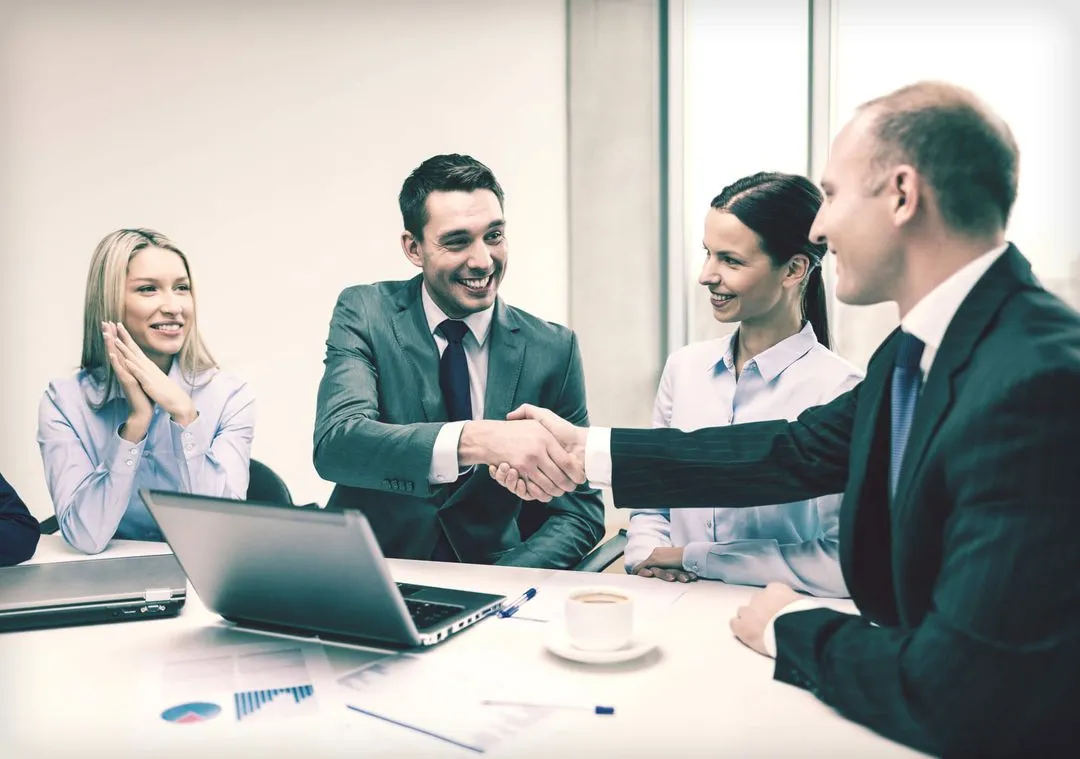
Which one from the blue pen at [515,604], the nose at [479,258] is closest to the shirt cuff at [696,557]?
the blue pen at [515,604]

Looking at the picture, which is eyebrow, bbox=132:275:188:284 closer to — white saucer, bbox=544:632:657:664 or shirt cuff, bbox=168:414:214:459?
shirt cuff, bbox=168:414:214:459

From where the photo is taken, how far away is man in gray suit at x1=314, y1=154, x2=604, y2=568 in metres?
2.12

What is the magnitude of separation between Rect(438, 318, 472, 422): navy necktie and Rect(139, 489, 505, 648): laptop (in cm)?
98

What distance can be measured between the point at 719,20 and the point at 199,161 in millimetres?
2077

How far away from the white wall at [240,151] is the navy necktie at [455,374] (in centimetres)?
99

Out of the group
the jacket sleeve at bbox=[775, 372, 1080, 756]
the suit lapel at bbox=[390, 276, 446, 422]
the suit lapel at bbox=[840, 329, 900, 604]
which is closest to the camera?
the jacket sleeve at bbox=[775, 372, 1080, 756]

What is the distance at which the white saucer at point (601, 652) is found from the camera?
1.09 m

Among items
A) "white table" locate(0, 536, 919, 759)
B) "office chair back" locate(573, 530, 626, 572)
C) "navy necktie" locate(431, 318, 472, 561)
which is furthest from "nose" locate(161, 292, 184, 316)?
"office chair back" locate(573, 530, 626, 572)

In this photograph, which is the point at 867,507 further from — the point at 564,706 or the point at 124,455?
the point at 124,455

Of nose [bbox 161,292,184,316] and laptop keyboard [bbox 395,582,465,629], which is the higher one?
nose [bbox 161,292,184,316]

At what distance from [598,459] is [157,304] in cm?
138

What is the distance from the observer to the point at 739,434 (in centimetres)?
156

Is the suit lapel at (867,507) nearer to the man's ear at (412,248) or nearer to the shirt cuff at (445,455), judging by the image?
the shirt cuff at (445,455)

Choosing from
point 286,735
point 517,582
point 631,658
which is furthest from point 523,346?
point 286,735
